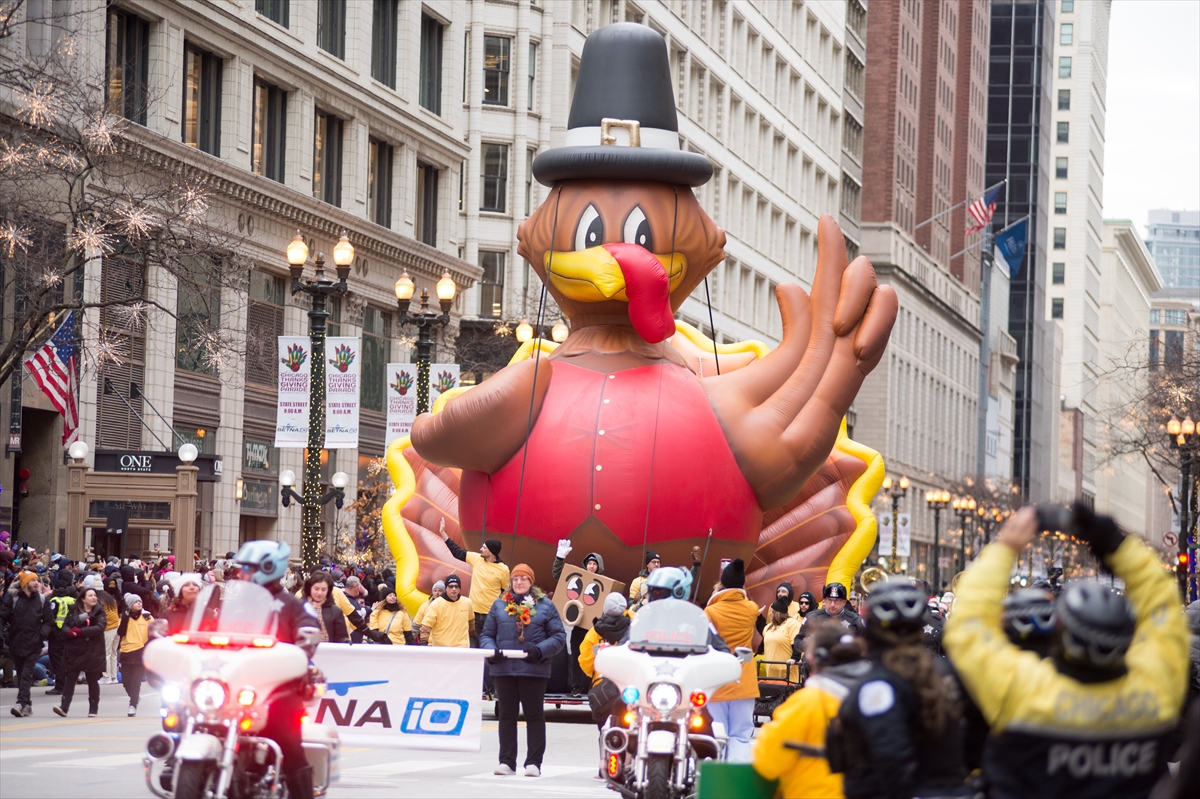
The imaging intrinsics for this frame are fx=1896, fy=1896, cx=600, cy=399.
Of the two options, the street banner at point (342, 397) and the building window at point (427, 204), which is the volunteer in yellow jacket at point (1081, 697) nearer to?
the street banner at point (342, 397)

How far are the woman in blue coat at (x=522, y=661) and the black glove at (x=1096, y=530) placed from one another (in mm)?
8840

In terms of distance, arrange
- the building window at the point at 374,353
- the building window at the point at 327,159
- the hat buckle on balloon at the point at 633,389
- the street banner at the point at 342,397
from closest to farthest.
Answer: the hat buckle on balloon at the point at 633,389
the street banner at the point at 342,397
the building window at the point at 327,159
the building window at the point at 374,353

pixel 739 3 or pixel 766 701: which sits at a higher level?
pixel 739 3

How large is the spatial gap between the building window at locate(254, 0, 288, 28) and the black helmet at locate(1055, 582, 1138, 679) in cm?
3566

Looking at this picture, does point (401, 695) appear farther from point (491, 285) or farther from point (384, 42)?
point (491, 285)

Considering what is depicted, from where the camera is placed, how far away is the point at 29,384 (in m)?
32.9

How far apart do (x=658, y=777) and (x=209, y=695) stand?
295 centimetres

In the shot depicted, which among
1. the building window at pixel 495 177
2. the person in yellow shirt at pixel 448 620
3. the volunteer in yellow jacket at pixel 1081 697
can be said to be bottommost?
the person in yellow shirt at pixel 448 620

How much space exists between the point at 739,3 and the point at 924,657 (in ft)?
217

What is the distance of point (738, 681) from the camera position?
13258mm

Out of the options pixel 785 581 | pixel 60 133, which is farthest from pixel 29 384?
pixel 785 581

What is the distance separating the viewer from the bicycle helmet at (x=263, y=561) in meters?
10.1

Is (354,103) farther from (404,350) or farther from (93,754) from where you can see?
(93,754)

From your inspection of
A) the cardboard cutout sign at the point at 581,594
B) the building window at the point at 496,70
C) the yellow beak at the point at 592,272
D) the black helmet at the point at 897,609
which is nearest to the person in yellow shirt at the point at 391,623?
the cardboard cutout sign at the point at 581,594
